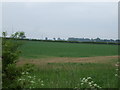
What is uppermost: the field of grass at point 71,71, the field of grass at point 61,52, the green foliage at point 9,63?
the green foliage at point 9,63

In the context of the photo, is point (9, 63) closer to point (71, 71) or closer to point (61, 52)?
point (71, 71)

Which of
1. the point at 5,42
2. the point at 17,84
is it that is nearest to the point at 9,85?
the point at 17,84

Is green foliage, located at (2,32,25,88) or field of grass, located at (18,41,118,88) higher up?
green foliage, located at (2,32,25,88)

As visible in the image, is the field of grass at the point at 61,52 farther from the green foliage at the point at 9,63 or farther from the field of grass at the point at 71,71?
the green foliage at the point at 9,63

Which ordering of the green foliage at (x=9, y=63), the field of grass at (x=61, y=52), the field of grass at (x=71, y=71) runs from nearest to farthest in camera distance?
the green foliage at (x=9, y=63)
the field of grass at (x=71, y=71)
the field of grass at (x=61, y=52)

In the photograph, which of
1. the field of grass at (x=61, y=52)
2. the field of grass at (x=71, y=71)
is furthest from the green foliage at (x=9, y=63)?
the field of grass at (x=61, y=52)

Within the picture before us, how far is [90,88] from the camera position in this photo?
4.90 m

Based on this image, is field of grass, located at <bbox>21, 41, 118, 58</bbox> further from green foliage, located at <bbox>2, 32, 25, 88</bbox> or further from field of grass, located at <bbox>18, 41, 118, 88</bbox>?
green foliage, located at <bbox>2, 32, 25, 88</bbox>

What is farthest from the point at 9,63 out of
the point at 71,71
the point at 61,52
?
the point at 61,52

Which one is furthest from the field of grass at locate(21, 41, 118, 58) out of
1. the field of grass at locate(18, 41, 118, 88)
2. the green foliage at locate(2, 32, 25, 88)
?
the green foliage at locate(2, 32, 25, 88)

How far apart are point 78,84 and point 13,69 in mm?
2938

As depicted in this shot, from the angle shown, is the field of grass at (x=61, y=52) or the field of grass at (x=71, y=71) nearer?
the field of grass at (x=71, y=71)

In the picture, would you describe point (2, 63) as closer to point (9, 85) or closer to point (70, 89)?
point (9, 85)

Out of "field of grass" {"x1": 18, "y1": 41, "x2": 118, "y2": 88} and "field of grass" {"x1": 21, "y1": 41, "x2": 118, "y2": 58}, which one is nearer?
"field of grass" {"x1": 18, "y1": 41, "x2": 118, "y2": 88}
